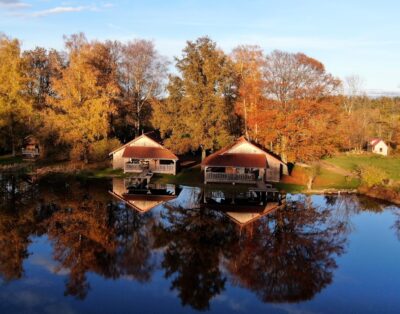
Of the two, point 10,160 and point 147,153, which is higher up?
point 147,153

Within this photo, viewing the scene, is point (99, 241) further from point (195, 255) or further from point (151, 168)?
point (151, 168)

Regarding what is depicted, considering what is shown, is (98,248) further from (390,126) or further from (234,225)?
(390,126)

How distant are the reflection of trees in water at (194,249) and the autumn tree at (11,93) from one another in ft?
107

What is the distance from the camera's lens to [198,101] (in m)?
49.1

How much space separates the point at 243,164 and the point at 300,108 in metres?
10.2

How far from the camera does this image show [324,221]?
29.9 m

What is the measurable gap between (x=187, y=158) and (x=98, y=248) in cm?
3733

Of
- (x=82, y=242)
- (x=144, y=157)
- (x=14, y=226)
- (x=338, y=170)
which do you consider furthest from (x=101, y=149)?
(x=338, y=170)

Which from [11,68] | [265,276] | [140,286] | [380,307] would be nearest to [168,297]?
[140,286]

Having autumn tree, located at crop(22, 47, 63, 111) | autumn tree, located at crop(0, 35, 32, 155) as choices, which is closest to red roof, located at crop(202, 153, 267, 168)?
autumn tree, located at crop(0, 35, 32, 155)

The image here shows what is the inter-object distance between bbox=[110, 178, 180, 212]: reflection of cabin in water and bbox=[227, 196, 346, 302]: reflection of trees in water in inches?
388

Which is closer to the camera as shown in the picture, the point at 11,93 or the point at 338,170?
the point at 338,170

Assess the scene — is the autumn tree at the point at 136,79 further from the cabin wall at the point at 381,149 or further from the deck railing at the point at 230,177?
the cabin wall at the point at 381,149

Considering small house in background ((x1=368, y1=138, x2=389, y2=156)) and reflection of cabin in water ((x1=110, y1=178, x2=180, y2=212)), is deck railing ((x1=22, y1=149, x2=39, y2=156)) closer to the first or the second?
reflection of cabin in water ((x1=110, y1=178, x2=180, y2=212))
